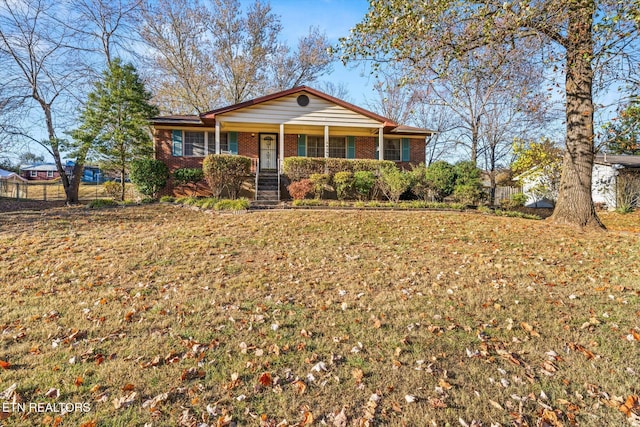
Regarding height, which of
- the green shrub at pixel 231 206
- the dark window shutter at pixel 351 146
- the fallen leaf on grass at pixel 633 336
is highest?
the dark window shutter at pixel 351 146

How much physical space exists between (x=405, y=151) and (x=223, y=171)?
379 inches

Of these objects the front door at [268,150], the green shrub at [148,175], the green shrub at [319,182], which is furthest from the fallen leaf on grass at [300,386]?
the front door at [268,150]

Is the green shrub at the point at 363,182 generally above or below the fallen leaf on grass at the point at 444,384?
above

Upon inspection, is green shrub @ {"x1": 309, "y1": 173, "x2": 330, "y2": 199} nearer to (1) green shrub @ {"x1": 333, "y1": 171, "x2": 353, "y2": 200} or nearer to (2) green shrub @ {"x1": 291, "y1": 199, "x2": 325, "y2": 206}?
(1) green shrub @ {"x1": 333, "y1": 171, "x2": 353, "y2": 200}

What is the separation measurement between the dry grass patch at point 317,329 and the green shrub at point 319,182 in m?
4.92

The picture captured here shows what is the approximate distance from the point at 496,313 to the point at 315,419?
2.71 meters

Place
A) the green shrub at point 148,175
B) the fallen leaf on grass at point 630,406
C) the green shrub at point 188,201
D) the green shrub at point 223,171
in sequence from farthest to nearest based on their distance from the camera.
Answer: the green shrub at point 148,175, the green shrub at point 223,171, the green shrub at point 188,201, the fallen leaf on grass at point 630,406

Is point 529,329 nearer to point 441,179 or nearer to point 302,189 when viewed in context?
point 302,189

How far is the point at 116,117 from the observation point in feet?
48.5

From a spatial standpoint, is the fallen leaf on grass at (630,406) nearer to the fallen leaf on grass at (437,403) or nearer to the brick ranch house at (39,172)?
the fallen leaf on grass at (437,403)

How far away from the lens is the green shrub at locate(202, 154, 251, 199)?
12102 mm

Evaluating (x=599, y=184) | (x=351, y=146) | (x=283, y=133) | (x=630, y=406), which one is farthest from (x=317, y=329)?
(x=599, y=184)

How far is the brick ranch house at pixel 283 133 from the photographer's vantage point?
1471 centimetres

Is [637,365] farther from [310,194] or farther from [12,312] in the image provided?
[310,194]
